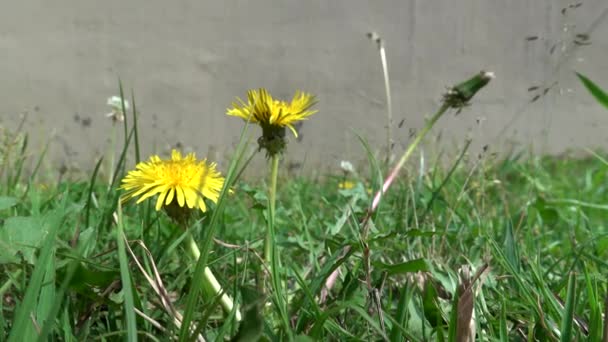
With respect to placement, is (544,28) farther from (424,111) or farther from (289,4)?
(289,4)

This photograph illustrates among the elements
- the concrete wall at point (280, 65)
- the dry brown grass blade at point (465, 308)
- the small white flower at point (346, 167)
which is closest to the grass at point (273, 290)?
the dry brown grass blade at point (465, 308)

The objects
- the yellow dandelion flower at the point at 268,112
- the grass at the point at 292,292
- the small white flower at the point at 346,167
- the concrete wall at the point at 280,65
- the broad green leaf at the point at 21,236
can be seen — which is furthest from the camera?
the concrete wall at the point at 280,65

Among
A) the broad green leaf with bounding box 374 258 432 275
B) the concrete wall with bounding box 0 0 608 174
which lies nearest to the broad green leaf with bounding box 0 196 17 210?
the broad green leaf with bounding box 374 258 432 275

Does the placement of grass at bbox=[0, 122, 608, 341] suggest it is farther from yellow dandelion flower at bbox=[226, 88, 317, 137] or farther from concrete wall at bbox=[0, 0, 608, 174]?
concrete wall at bbox=[0, 0, 608, 174]

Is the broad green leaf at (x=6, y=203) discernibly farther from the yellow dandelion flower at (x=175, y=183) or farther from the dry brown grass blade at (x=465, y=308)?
the dry brown grass blade at (x=465, y=308)

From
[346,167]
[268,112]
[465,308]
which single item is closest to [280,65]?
[346,167]

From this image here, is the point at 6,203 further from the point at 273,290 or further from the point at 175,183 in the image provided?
the point at 273,290
